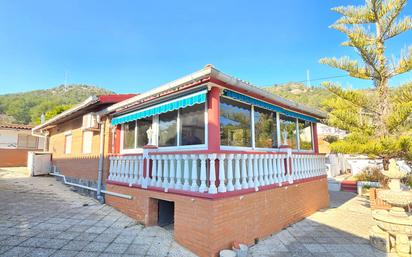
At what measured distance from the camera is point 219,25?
18.0 m

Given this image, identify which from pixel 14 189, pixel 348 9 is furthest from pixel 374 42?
pixel 14 189

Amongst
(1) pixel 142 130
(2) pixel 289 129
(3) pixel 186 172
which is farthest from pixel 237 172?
(2) pixel 289 129

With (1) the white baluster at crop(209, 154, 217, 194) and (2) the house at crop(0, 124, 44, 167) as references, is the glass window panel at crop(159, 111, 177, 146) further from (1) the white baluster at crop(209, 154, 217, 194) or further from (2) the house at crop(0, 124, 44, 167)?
(2) the house at crop(0, 124, 44, 167)

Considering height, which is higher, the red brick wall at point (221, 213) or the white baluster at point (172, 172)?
the white baluster at point (172, 172)

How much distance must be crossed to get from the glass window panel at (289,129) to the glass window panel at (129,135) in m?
6.57

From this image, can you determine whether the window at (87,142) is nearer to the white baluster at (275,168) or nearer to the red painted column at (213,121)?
the red painted column at (213,121)

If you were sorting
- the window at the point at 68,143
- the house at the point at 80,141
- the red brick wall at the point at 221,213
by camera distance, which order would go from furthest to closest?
the window at the point at 68,143 < the house at the point at 80,141 < the red brick wall at the point at 221,213

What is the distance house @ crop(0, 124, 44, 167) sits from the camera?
24219mm

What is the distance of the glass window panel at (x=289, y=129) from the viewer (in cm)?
1011

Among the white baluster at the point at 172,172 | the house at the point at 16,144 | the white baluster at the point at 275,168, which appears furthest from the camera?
the house at the point at 16,144

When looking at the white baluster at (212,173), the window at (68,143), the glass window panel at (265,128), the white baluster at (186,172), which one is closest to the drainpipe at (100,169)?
the white baluster at (186,172)

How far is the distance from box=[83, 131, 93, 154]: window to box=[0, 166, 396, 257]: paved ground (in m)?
3.07

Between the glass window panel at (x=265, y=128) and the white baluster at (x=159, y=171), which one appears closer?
the white baluster at (x=159, y=171)

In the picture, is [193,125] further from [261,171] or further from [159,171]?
[261,171]
